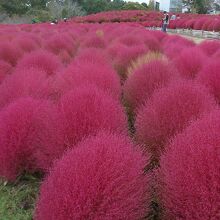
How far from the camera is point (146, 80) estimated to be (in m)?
4.32

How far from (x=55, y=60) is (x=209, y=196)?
14.8ft

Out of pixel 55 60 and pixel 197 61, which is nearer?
pixel 197 61

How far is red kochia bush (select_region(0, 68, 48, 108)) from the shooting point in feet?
13.4

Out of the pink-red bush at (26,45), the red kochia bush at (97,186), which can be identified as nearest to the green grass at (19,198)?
the red kochia bush at (97,186)

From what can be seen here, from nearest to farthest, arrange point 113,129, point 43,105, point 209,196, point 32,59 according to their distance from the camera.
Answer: point 209,196 → point 113,129 → point 43,105 → point 32,59

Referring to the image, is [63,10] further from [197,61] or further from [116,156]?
[116,156]

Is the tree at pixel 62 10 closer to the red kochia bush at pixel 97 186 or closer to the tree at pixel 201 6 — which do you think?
the tree at pixel 201 6

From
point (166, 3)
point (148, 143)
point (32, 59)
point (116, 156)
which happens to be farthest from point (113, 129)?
point (166, 3)

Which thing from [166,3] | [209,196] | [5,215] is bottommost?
[166,3]

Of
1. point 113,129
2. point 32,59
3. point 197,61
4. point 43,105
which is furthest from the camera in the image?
point 32,59

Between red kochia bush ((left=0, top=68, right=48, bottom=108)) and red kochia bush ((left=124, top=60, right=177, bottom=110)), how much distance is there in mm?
1058

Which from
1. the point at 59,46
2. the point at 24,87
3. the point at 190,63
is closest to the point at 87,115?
the point at 24,87

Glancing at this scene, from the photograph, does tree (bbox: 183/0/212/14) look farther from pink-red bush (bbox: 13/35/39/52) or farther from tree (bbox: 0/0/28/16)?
pink-red bush (bbox: 13/35/39/52)

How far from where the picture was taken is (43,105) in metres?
3.47
